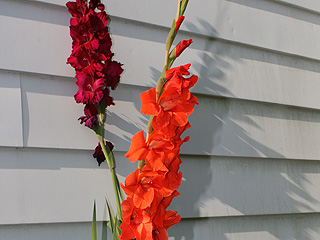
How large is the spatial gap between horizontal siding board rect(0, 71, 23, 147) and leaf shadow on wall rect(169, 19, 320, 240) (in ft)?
2.03

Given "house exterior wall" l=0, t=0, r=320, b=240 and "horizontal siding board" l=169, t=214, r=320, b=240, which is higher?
"house exterior wall" l=0, t=0, r=320, b=240

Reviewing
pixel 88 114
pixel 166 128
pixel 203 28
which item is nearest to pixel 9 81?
pixel 88 114

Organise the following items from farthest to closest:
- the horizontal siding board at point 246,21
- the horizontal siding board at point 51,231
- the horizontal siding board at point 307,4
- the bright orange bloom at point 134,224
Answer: the horizontal siding board at point 307,4 < the horizontal siding board at point 246,21 < the horizontal siding board at point 51,231 < the bright orange bloom at point 134,224

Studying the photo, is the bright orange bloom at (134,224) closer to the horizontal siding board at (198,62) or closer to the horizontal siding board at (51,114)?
the horizontal siding board at (51,114)

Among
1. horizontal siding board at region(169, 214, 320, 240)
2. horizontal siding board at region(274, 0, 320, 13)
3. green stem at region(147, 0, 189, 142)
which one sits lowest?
horizontal siding board at region(169, 214, 320, 240)

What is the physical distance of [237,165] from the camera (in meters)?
1.74

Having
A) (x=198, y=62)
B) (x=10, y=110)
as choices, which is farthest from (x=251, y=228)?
(x=10, y=110)

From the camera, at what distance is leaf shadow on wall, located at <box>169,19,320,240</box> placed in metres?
1.61

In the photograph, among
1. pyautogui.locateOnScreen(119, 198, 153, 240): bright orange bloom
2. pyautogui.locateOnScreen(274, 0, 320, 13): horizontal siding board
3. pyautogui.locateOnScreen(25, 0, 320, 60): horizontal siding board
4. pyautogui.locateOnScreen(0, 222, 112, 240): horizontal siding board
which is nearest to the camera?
pyautogui.locateOnScreen(119, 198, 153, 240): bright orange bloom

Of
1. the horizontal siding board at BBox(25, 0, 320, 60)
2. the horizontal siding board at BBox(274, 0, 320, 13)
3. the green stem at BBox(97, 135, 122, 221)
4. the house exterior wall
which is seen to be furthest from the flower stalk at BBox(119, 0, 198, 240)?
the horizontal siding board at BBox(274, 0, 320, 13)

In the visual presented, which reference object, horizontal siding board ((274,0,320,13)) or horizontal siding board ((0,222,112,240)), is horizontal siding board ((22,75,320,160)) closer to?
horizontal siding board ((0,222,112,240))

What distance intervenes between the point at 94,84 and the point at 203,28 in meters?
0.63

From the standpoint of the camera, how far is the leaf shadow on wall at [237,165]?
63.3 inches

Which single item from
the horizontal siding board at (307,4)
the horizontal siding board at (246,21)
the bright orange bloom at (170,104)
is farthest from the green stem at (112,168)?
the horizontal siding board at (307,4)
